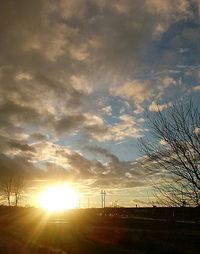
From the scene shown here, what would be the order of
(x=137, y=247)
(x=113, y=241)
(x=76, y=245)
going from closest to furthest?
(x=137, y=247)
(x=76, y=245)
(x=113, y=241)

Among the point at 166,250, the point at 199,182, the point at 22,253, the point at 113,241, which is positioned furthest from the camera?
the point at 113,241

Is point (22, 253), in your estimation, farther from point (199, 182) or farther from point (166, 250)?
point (199, 182)

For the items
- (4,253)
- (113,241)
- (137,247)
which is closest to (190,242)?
(137,247)

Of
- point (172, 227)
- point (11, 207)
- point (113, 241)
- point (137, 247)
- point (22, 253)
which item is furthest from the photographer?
point (11, 207)

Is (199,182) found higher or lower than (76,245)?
higher

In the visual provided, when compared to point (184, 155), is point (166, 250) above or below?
below

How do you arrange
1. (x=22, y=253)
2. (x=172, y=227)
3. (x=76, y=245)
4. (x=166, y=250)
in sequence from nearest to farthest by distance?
(x=22, y=253) < (x=166, y=250) < (x=76, y=245) < (x=172, y=227)

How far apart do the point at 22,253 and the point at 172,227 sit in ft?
66.2

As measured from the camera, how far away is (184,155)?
50.1 feet

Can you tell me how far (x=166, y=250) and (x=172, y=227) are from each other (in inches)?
541

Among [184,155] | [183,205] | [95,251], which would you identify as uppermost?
[184,155]

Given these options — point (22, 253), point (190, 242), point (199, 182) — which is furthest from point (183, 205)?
point (190, 242)

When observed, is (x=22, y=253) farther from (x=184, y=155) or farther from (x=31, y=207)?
(x=31, y=207)

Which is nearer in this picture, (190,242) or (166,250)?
(166,250)
